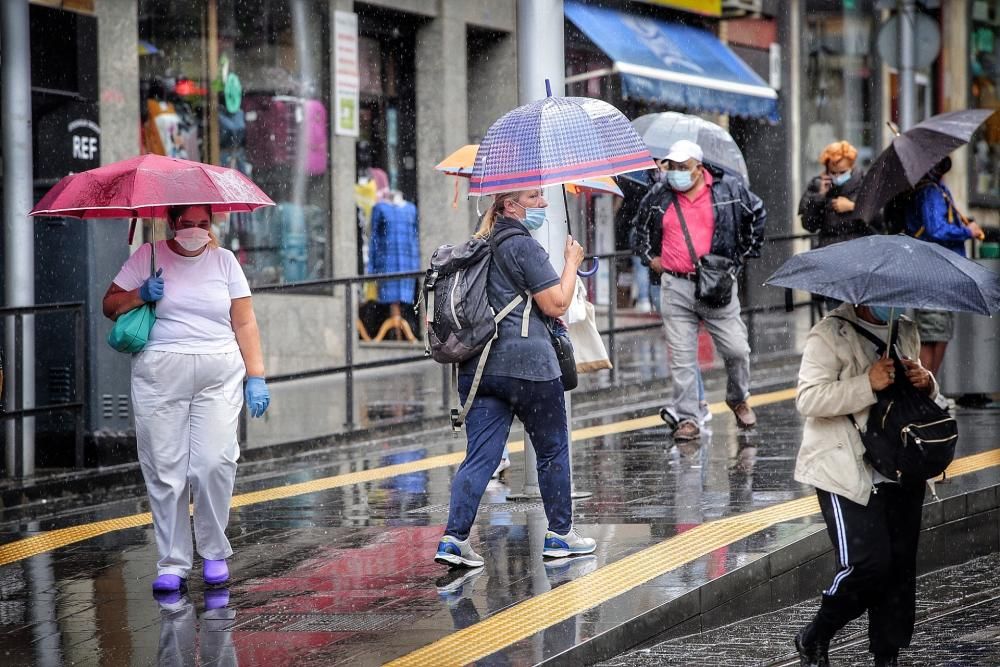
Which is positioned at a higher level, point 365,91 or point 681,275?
point 365,91

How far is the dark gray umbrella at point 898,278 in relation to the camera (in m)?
5.37

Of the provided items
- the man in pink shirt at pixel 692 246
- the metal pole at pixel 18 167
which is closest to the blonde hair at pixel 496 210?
the man in pink shirt at pixel 692 246

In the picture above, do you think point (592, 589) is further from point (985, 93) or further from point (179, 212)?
point (985, 93)

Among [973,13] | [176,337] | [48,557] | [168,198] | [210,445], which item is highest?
[973,13]

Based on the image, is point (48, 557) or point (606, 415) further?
point (606, 415)

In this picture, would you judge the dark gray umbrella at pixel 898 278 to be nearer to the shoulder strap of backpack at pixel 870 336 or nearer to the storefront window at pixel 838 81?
the shoulder strap of backpack at pixel 870 336

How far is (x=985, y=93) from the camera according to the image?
3164 cm

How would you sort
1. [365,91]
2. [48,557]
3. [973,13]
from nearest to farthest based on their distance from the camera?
1. [48,557]
2. [365,91]
3. [973,13]

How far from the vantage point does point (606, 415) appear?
40.5 feet

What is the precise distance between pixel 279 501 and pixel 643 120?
430 cm

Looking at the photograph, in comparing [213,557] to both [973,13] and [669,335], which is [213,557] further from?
[973,13]

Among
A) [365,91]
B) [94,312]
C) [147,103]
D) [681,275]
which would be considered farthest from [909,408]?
[365,91]

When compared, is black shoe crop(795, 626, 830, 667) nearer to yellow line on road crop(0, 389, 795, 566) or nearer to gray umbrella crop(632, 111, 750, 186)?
yellow line on road crop(0, 389, 795, 566)

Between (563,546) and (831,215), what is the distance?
6.02 metres
